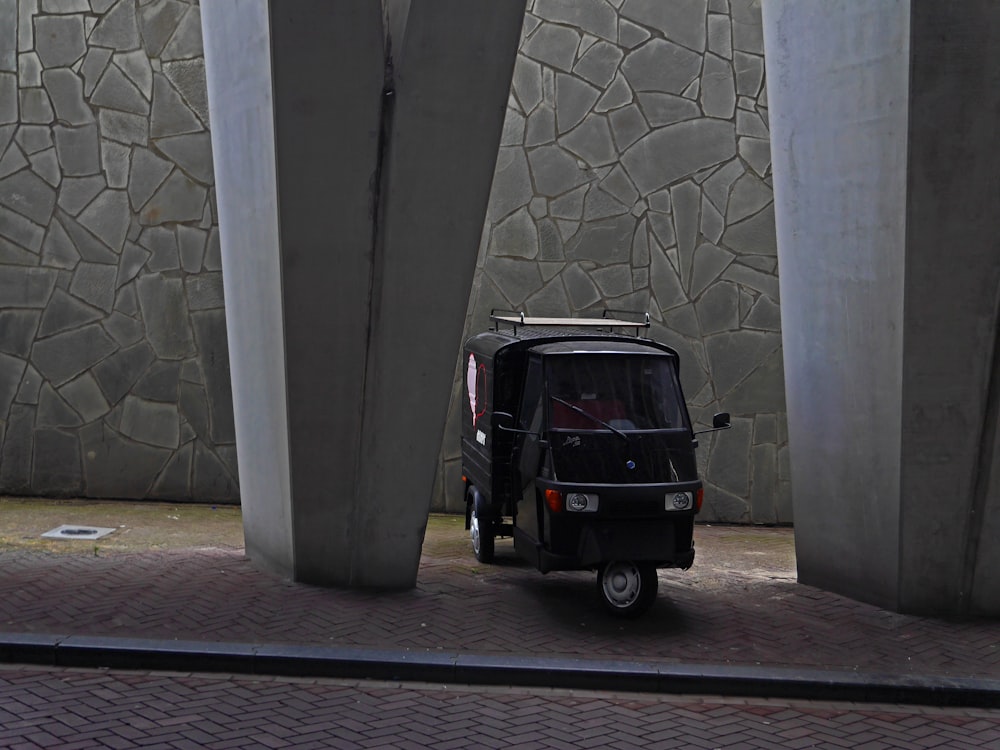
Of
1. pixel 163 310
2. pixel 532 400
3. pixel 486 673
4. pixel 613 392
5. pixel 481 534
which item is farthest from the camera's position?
pixel 163 310

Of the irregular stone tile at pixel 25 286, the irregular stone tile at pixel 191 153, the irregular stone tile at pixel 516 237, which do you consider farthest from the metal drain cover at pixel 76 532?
the irregular stone tile at pixel 516 237

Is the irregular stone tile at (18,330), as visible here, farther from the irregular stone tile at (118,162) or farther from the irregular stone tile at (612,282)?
the irregular stone tile at (612,282)

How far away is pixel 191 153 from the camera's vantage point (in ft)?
42.3

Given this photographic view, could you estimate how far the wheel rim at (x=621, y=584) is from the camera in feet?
26.9

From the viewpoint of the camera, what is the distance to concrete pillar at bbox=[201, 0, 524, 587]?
780cm

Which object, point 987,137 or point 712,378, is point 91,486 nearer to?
point 712,378

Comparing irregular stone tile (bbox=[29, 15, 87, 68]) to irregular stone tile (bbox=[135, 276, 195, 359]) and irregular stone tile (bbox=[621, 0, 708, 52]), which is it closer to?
irregular stone tile (bbox=[135, 276, 195, 359])

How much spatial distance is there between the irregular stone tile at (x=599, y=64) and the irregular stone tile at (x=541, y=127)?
0.59 m

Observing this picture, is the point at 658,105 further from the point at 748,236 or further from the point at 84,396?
the point at 84,396

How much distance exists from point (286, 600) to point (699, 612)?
3.12 metres

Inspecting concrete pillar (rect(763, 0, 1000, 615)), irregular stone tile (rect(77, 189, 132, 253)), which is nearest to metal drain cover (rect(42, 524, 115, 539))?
irregular stone tile (rect(77, 189, 132, 253))

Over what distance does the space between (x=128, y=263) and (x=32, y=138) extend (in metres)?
1.81

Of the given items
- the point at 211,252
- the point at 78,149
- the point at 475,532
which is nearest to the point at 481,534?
the point at 475,532

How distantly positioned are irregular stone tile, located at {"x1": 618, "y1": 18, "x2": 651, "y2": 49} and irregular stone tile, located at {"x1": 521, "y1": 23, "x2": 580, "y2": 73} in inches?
20.6
